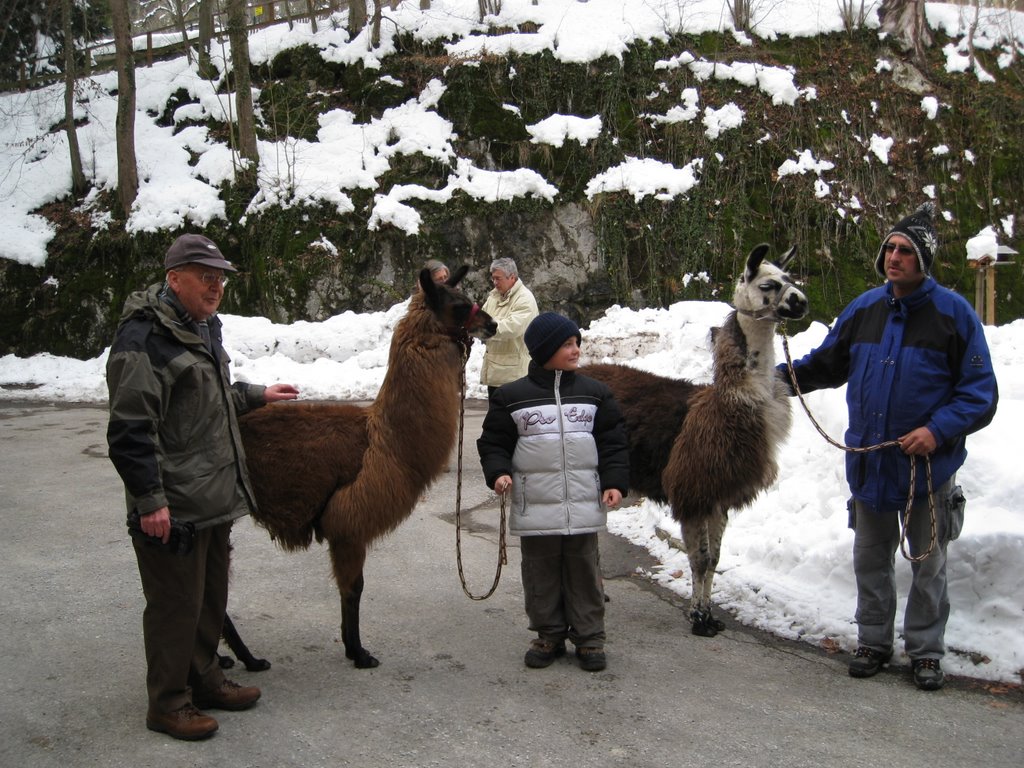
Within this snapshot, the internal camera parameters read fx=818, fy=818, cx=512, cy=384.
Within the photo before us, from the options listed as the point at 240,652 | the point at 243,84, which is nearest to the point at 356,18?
the point at 243,84

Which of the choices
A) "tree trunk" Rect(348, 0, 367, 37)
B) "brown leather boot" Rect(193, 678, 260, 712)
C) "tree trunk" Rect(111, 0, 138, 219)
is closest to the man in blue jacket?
"brown leather boot" Rect(193, 678, 260, 712)

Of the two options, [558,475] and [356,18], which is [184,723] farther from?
[356,18]

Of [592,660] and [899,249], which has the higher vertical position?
[899,249]

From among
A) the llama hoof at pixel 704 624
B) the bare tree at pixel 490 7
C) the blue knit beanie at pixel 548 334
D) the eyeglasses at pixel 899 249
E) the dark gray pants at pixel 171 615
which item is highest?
the bare tree at pixel 490 7

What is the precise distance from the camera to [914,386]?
3877mm

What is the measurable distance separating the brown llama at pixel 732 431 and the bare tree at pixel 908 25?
17.7 metres

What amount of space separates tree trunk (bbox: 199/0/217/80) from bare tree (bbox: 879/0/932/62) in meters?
16.2

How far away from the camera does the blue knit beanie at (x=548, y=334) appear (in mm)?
4066

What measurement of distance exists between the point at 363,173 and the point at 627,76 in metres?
6.27

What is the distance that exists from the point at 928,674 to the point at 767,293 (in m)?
2.04

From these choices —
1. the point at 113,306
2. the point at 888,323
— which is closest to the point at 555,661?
the point at 888,323

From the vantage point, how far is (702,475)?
4684 mm

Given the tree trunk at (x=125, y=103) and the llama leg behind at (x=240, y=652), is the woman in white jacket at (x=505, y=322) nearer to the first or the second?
the llama leg behind at (x=240, y=652)

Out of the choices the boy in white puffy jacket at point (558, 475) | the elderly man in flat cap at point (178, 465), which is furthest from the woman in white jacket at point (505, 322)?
the elderly man in flat cap at point (178, 465)
